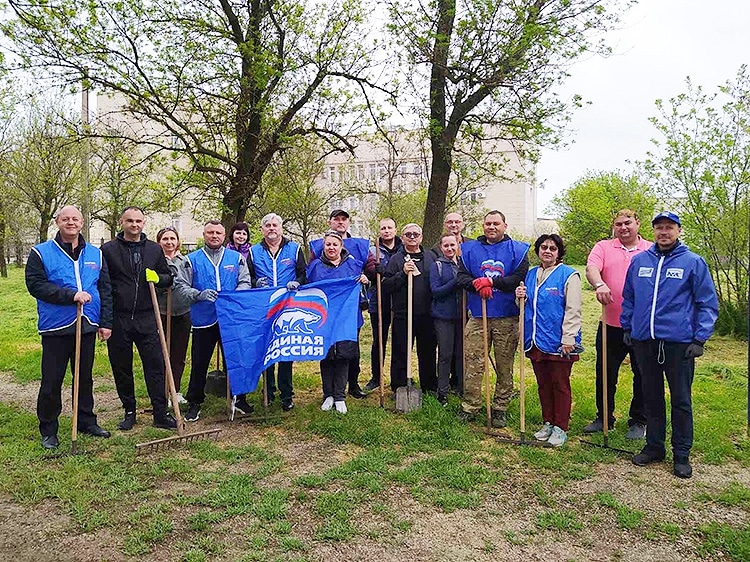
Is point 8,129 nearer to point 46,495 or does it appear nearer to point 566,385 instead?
point 46,495

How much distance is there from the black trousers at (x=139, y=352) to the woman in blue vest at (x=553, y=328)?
3789mm

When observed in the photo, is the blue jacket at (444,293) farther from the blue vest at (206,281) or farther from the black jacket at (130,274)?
the black jacket at (130,274)

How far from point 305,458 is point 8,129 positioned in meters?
27.2

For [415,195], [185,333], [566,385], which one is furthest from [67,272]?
[415,195]

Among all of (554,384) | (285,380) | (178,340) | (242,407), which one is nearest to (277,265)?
(285,380)

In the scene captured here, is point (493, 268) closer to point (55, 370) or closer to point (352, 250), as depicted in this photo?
point (352, 250)

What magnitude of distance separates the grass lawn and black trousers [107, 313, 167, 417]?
1.23ft

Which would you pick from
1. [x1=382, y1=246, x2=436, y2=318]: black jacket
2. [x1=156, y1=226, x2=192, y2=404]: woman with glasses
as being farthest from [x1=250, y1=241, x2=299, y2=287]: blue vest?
[x1=382, y1=246, x2=436, y2=318]: black jacket

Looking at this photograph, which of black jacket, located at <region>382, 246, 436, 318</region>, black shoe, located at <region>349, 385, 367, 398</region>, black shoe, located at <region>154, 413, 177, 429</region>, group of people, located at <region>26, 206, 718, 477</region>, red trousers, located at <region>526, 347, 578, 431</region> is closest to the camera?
group of people, located at <region>26, 206, 718, 477</region>

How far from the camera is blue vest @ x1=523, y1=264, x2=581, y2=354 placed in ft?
18.1

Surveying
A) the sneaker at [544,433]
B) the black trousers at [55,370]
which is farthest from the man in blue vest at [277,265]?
the sneaker at [544,433]

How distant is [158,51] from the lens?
969cm

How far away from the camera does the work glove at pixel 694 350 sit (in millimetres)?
4781

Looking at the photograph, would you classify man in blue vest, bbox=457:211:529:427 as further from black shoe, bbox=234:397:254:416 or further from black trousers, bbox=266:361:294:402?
black shoe, bbox=234:397:254:416
